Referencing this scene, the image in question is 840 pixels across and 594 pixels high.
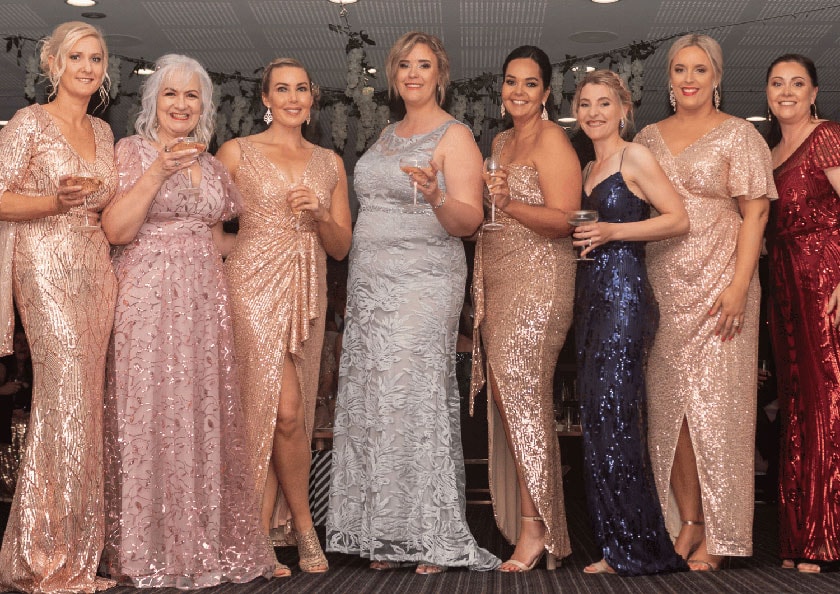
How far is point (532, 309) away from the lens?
389 centimetres

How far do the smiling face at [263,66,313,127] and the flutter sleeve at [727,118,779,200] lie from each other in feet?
5.24

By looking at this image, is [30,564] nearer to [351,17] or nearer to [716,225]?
[716,225]

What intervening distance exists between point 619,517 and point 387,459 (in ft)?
2.74

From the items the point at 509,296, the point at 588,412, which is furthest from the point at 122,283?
the point at 588,412

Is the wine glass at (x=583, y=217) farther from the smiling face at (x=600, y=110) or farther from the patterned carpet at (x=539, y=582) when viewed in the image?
the patterned carpet at (x=539, y=582)

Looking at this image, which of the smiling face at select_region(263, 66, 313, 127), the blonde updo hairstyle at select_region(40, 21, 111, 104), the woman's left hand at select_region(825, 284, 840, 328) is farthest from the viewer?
the smiling face at select_region(263, 66, 313, 127)

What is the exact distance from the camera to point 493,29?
321 inches

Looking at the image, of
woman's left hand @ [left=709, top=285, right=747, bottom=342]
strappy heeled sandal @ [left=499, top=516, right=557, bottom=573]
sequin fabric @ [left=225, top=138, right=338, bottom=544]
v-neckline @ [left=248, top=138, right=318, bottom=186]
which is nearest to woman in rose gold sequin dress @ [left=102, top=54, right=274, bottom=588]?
sequin fabric @ [left=225, top=138, right=338, bottom=544]

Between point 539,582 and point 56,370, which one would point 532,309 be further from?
point 56,370

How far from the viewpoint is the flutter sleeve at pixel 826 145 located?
3945 millimetres

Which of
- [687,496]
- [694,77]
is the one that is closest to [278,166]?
[694,77]

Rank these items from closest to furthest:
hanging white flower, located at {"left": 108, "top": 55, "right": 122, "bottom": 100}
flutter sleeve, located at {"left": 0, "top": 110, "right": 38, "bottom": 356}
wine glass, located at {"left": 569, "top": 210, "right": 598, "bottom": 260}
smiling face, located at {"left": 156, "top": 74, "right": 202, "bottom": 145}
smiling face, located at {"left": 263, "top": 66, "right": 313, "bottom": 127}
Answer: wine glass, located at {"left": 569, "top": 210, "right": 598, "bottom": 260}
flutter sleeve, located at {"left": 0, "top": 110, "right": 38, "bottom": 356}
smiling face, located at {"left": 156, "top": 74, "right": 202, "bottom": 145}
smiling face, located at {"left": 263, "top": 66, "right": 313, "bottom": 127}
hanging white flower, located at {"left": 108, "top": 55, "right": 122, "bottom": 100}

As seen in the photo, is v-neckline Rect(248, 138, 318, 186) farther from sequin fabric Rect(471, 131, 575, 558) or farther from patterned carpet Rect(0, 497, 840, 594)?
patterned carpet Rect(0, 497, 840, 594)

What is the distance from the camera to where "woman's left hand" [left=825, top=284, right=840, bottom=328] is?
154 inches
